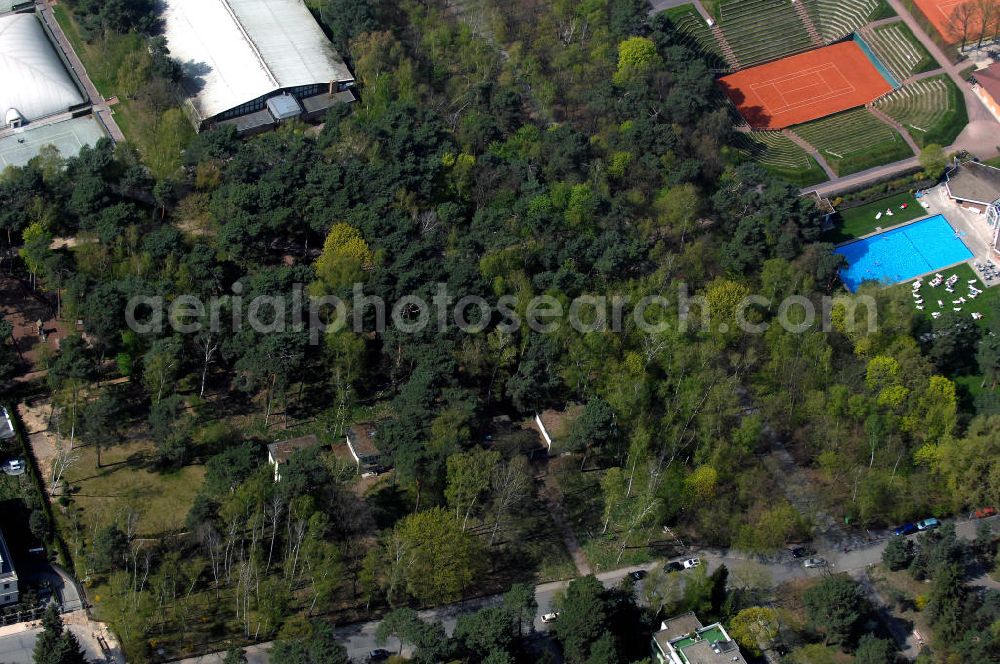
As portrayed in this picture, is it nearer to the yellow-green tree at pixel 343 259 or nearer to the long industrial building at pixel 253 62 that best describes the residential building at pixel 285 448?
the yellow-green tree at pixel 343 259

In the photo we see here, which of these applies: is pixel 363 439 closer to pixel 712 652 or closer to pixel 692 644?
pixel 692 644

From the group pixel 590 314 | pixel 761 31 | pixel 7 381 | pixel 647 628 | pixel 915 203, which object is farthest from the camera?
pixel 761 31

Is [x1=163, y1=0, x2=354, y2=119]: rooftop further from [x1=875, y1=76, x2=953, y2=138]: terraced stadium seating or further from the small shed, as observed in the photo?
[x1=875, y1=76, x2=953, y2=138]: terraced stadium seating

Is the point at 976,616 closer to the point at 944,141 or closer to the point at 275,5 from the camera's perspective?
the point at 944,141

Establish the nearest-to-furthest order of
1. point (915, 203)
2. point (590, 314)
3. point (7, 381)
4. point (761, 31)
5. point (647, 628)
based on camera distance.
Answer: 1. point (647, 628)
2. point (7, 381)
3. point (590, 314)
4. point (915, 203)
5. point (761, 31)

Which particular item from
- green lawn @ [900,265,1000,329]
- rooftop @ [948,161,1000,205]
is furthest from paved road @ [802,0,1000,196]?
green lawn @ [900,265,1000,329]

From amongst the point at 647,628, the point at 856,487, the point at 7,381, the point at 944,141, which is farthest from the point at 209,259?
the point at 944,141
